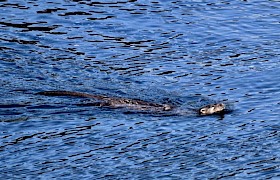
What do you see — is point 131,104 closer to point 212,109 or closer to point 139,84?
point 139,84

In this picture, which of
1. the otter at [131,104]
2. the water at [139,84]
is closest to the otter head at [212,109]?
the otter at [131,104]

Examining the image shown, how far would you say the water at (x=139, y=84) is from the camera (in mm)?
17156

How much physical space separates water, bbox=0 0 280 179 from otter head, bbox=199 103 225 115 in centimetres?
14

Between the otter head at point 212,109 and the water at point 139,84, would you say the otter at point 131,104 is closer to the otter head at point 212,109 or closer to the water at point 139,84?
the otter head at point 212,109

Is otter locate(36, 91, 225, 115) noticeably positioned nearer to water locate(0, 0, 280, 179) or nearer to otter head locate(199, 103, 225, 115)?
otter head locate(199, 103, 225, 115)

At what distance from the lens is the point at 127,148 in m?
17.8

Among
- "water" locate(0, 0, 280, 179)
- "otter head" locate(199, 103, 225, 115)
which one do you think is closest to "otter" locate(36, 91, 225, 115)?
"otter head" locate(199, 103, 225, 115)

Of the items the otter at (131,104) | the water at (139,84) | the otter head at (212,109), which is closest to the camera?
the water at (139,84)

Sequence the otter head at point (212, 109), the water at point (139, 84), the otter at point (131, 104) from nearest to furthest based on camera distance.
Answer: the water at point (139, 84)
the otter head at point (212, 109)
the otter at point (131, 104)

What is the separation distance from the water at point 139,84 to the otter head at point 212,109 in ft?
0.45

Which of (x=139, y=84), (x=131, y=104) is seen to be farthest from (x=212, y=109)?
(x=139, y=84)

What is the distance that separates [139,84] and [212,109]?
2605 mm

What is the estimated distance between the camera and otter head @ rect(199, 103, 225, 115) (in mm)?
19734

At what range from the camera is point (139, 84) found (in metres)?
21.8
